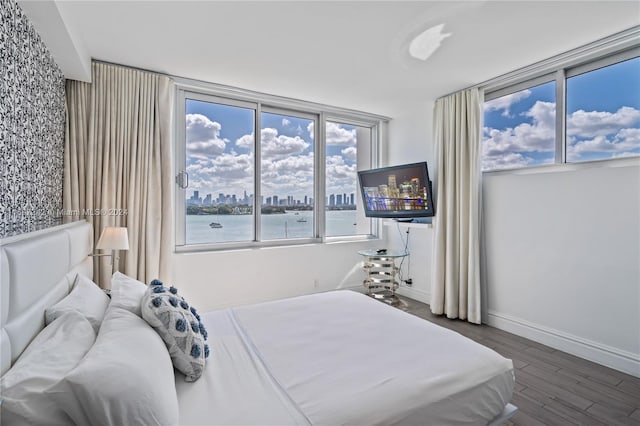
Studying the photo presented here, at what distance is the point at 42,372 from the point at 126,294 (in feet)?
2.47

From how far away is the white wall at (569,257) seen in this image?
8.16 feet

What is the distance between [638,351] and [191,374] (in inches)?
124

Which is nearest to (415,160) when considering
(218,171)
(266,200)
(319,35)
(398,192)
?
(398,192)

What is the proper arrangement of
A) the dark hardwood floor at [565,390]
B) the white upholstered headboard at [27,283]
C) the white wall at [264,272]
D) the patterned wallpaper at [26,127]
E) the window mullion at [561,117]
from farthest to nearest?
the white wall at [264,272] < the window mullion at [561,117] < the dark hardwood floor at [565,390] < the patterned wallpaper at [26,127] < the white upholstered headboard at [27,283]

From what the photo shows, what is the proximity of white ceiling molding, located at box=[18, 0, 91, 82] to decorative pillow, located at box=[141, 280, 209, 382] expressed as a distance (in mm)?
1773

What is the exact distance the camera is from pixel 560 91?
294cm

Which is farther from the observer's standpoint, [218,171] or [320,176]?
[320,176]

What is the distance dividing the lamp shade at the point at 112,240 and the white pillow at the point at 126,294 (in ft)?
2.09

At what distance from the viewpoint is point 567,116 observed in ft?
9.61

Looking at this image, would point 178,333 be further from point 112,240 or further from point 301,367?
point 112,240

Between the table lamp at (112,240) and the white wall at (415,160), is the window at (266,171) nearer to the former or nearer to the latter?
the white wall at (415,160)

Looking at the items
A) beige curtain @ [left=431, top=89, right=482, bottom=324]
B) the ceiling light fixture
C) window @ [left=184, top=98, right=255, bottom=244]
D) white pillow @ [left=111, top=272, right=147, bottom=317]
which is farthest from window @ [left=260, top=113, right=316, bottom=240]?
white pillow @ [left=111, top=272, right=147, bottom=317]

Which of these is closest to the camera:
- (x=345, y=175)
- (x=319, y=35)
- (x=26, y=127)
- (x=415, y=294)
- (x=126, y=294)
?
(x=126, y=294)

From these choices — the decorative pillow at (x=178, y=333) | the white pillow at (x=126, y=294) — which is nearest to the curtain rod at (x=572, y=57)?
the decorative pillow at (x=178, y=333)
